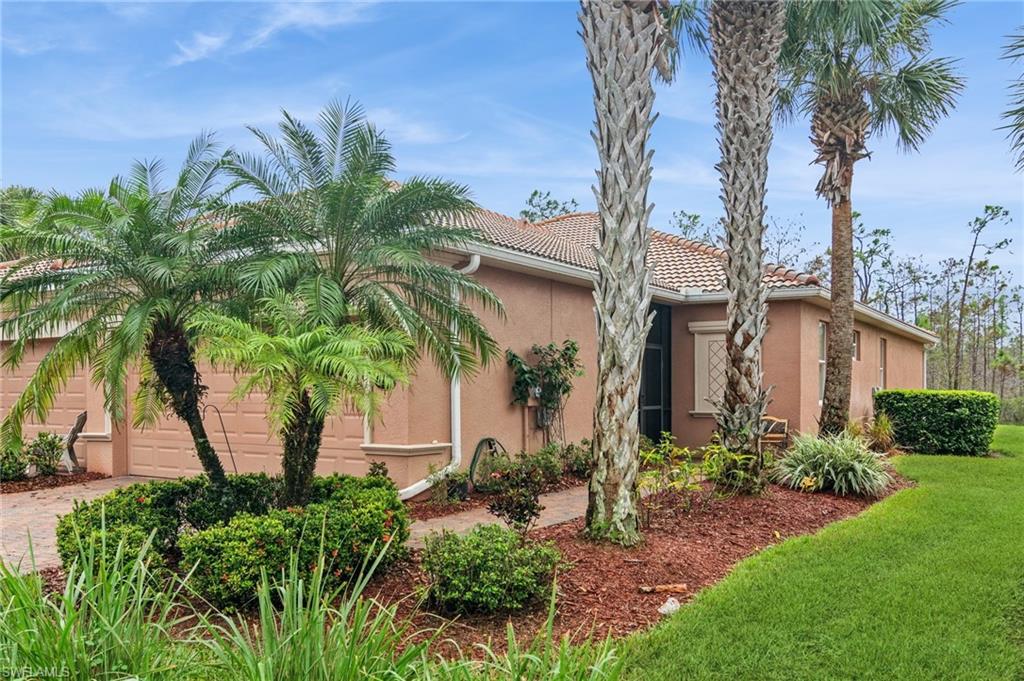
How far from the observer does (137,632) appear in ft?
10.8

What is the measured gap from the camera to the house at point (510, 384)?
10094mm

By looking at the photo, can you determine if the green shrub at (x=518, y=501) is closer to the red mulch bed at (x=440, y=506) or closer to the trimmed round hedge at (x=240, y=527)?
the trimmed round hedge at (x=240, y=527)

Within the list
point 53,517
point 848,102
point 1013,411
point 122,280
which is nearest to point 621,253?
point 122,280

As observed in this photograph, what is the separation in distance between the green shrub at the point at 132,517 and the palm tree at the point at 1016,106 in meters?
9.03

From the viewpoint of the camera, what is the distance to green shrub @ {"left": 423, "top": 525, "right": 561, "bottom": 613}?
5.13 meters

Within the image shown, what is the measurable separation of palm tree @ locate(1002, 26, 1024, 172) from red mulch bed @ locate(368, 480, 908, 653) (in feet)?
15.0

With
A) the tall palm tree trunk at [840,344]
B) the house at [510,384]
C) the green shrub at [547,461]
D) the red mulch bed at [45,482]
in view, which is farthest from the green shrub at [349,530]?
the tall palm tree trunk at [840,344]

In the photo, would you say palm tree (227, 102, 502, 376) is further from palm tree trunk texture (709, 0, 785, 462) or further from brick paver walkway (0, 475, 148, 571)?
palm tree trunk texture (709, 0, 785, 462)

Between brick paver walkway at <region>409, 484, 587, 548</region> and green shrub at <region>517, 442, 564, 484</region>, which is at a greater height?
green shrub at <region>517, 442, 564, 484</region>

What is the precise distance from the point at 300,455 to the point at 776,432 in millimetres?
10067

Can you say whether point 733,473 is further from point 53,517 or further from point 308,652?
point 53,517

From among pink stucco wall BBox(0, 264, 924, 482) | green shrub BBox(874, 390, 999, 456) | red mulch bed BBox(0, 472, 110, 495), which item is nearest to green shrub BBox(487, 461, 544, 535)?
pink stucco wall BBox(0, 264, 924, 482)

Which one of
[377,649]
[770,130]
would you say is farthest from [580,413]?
[377,649]

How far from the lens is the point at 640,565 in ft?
20.7
